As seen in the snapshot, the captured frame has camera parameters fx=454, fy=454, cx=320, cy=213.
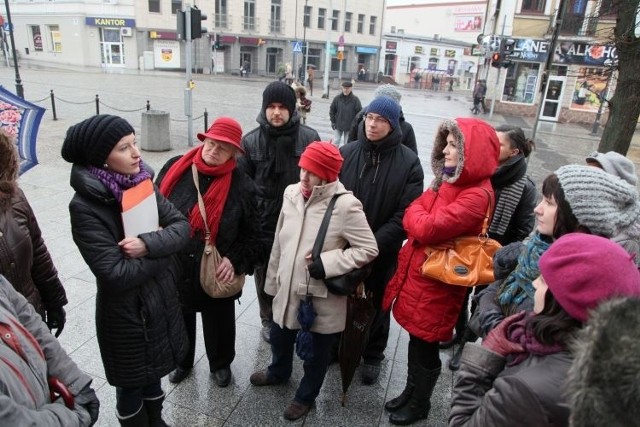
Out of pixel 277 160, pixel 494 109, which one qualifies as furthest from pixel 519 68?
pixel 277 160

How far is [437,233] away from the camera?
8.74 ft

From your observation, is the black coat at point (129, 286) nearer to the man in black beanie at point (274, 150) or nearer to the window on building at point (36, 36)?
the man in black beanie at point (274, 150)

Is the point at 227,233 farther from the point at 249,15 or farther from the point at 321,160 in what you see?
the point at 249,15

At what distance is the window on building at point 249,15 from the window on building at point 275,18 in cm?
179

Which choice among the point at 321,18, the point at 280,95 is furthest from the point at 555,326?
the point at 321,18

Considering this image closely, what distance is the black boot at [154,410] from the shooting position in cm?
270

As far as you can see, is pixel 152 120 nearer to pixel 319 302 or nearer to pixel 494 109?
pixel 319 302

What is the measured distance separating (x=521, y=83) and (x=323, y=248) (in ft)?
83.3

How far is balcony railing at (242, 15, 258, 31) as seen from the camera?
137ft

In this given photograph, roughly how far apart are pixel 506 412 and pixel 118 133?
2041mm

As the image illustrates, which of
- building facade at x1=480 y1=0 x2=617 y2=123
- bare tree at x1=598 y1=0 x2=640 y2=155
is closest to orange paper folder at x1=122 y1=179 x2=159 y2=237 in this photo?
bare tree at x1=598 y1=0 x2=640 y2=155

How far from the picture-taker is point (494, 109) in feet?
82.9

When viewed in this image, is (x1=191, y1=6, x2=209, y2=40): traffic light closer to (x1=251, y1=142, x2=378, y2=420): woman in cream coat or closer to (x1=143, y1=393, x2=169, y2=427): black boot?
(x1=251, y1=142, x2=378, y2=420): woman in cream coat

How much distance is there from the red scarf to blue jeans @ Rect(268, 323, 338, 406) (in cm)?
84
